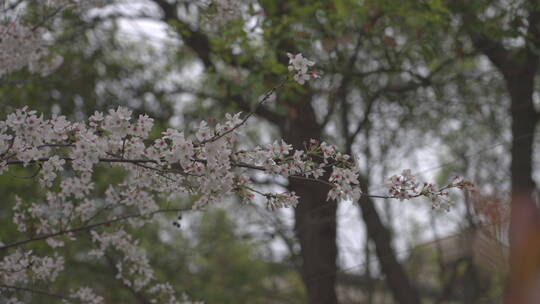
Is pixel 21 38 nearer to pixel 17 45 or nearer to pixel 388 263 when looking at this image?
pixel 17 45

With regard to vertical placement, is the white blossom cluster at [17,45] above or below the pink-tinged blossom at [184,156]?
above

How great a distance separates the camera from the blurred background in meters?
4.67

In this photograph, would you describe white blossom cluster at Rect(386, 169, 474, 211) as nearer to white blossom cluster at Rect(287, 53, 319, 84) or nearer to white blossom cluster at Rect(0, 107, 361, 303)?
white blossom cluster at Rect(0, 107, 361, 303)

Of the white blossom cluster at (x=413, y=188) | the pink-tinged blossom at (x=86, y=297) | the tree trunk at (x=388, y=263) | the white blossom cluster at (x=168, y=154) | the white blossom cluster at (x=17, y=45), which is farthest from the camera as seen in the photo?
the tree trunk at (x=388, y=263)

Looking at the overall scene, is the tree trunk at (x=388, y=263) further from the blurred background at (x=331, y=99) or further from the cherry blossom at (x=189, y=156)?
the cherry blossom at (x=189, y=156)

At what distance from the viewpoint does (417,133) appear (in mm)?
7555

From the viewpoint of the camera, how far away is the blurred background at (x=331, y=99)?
4672 millimetres

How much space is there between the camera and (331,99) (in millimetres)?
4941

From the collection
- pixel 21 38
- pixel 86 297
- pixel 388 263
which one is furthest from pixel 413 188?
pixel 388 263

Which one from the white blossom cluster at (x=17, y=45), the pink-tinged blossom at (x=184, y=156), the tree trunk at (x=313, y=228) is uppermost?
the white blossom cluster at (x=17, y=45)

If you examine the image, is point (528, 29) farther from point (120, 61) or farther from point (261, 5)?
point (120, 61)

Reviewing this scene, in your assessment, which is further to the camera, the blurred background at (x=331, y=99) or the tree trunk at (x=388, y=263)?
the tree trunk at (x=388, y=263)

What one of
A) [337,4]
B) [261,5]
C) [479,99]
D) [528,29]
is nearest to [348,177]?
[337,4]

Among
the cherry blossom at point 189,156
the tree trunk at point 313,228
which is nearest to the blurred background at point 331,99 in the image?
the tree trunk at point 313,228
